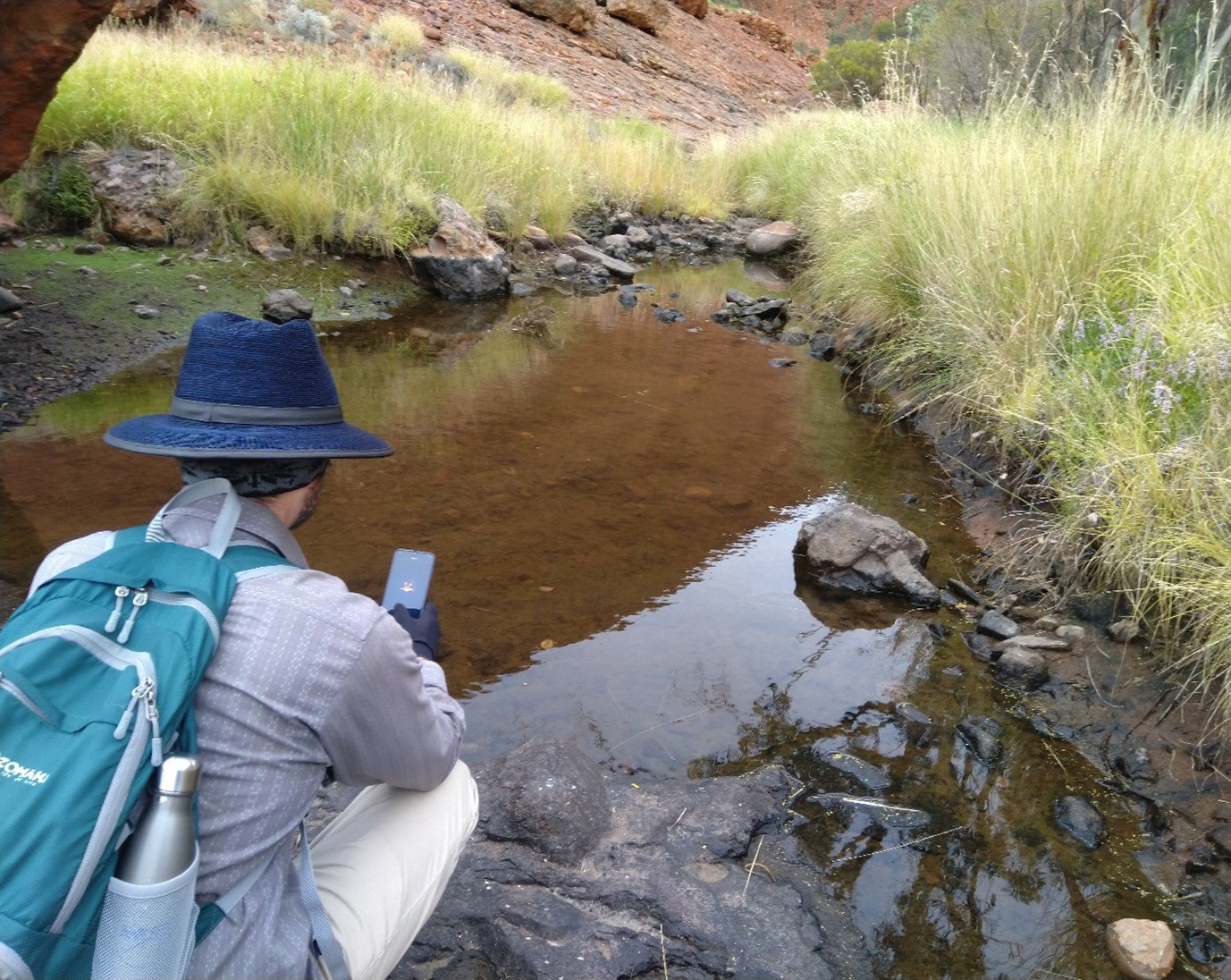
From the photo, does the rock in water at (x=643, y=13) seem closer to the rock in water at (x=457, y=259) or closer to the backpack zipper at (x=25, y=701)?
the rock in water at (x=457, y=259)

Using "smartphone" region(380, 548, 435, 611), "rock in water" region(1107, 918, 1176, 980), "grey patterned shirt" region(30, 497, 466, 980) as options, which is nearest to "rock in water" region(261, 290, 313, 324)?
"smartphone" region(380, 548, 435, 611)

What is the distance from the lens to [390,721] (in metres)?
1.47

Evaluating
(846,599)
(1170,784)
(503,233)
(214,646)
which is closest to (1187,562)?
(1170,784)

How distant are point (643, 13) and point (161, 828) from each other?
2960 centimetres

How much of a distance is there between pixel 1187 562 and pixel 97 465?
14.2ft

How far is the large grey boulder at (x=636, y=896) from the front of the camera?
206 centimetres

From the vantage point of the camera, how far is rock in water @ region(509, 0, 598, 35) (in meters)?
23.7

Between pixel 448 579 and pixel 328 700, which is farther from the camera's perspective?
pixel 448 579

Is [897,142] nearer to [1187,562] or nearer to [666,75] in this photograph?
[1187,562]

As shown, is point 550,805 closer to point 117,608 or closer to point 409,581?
point 409,581

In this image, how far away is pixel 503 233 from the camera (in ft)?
30.7

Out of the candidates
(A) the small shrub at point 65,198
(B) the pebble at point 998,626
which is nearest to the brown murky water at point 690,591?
(B) the pebble at point 998,626

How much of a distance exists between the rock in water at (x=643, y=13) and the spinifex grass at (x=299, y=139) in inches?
758

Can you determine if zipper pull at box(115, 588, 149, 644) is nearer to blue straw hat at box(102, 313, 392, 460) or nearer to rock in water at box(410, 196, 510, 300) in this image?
blue straw hat at box(102, 313, 392, 460)
